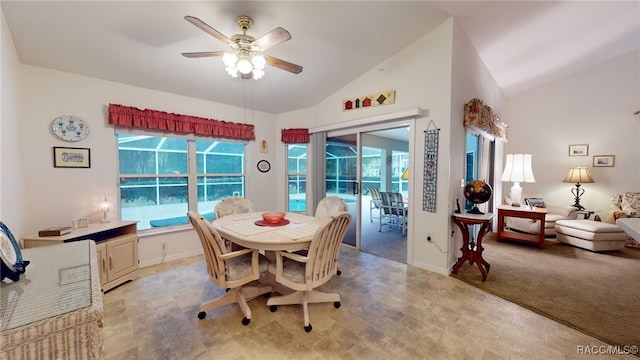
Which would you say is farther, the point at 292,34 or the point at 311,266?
the point at 292,34

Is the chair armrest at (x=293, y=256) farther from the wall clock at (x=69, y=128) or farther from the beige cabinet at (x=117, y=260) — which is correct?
the wall clock at (x=69, y=128)

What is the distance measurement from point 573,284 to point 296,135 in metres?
4.24

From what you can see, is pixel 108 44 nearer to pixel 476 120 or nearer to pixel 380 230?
pixel 476 120

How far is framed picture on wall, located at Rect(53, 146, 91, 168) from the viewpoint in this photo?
2643 mm

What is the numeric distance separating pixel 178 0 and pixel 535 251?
5684mm

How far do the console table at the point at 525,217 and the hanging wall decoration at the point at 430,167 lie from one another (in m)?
1.93

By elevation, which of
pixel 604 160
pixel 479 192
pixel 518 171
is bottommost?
pixel 479 192

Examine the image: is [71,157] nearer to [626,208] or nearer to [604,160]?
[626,208]

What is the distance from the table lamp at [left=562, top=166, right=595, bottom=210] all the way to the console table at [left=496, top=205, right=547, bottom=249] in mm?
1602

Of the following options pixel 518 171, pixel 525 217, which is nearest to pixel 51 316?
pixel 525 217

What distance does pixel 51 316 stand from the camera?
33.4 inches

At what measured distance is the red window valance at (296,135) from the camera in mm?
4387

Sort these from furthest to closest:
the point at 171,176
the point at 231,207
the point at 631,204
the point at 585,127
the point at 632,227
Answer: the point at 585,127
the point at 631,204
the point at 171,176
the point at 231,207
the point at 632,227

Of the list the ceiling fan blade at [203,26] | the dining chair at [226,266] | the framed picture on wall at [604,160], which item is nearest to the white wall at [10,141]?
the dining chair at [226,266]
